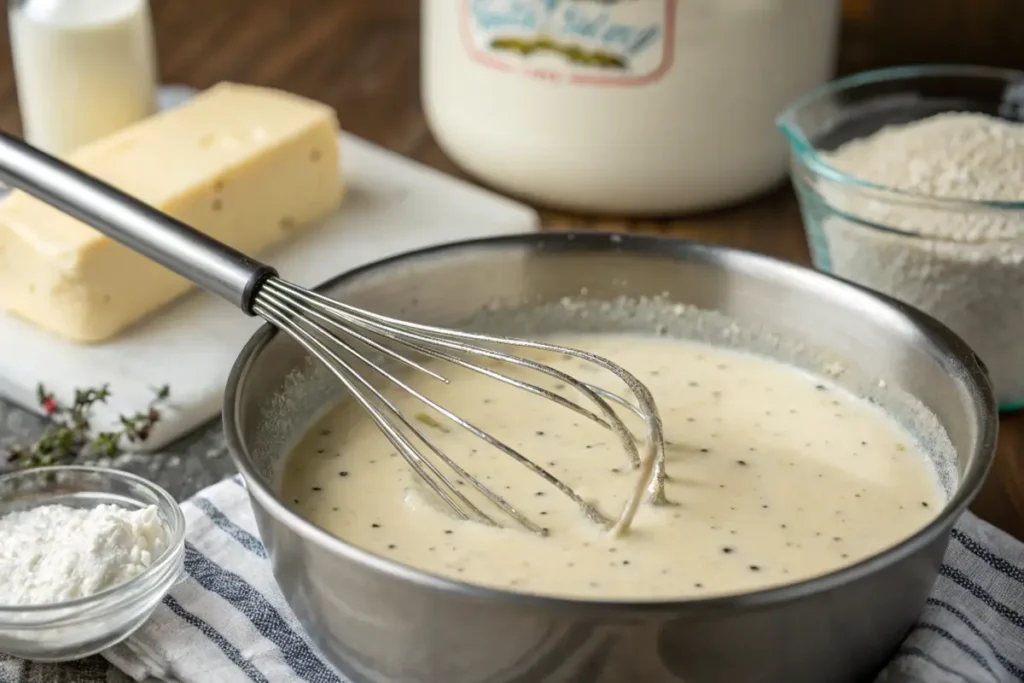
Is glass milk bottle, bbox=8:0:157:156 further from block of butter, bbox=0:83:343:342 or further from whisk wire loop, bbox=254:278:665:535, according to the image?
whisk wire loop, bbox=254:278:665:535

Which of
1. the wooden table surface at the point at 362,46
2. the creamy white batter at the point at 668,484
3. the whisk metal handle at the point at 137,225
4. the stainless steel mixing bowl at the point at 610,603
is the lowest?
the wooden table surface at the point at 362,46

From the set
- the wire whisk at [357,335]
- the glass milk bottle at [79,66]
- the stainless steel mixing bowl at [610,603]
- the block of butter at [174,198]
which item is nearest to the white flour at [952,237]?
the stainless steel mixing bowl at [610,603]

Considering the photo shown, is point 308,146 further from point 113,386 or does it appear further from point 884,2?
point 884,2

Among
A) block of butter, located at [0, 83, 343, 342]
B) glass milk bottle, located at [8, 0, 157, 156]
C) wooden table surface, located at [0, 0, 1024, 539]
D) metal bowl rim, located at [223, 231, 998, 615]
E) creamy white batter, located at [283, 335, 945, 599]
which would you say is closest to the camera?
metal bowl rim, located at [223, 231, 998, 615]

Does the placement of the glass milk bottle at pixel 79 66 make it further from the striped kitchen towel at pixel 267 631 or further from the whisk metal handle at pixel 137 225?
the striped kitchen towel at pixel 267 631

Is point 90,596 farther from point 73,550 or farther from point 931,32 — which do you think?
point 931,32

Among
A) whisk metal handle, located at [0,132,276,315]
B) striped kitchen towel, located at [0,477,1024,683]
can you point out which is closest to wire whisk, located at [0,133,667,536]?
whisk metal handle, located at [0,132,276,315]

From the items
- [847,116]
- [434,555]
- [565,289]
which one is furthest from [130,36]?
[434,555]
